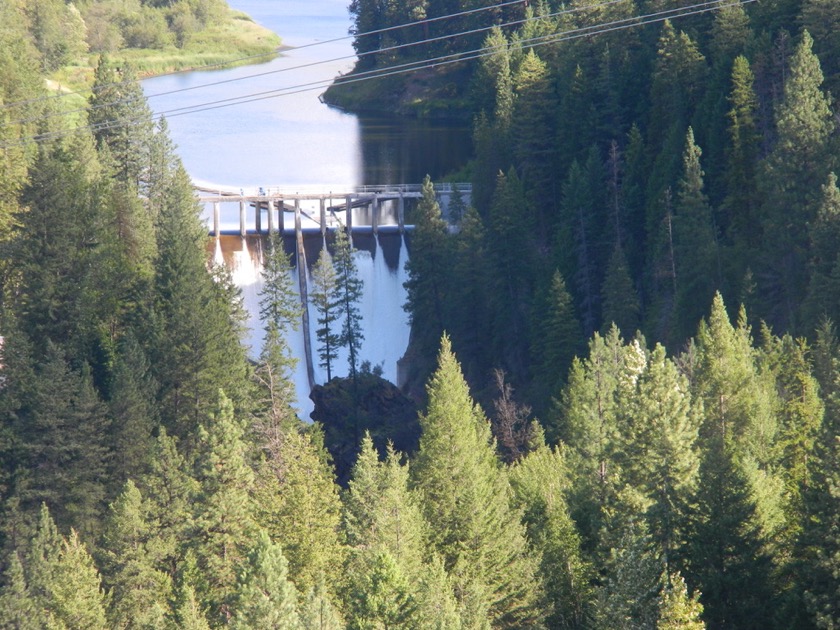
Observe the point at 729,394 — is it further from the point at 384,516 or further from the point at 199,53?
the point at 199,53

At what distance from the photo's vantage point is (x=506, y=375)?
7100 centimetres

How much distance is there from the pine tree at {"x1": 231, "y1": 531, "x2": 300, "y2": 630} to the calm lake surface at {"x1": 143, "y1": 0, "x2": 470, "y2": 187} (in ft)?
184

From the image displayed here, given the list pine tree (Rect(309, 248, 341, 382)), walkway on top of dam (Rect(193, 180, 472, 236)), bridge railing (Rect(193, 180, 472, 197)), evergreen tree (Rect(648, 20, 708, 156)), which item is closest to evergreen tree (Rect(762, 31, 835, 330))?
evergreen tree (Rect(648, 20, 708, 156))

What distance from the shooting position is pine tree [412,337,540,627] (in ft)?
122

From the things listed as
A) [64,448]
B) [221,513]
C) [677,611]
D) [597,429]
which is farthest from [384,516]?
→ [64,448]

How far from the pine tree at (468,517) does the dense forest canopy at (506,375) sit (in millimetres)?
98

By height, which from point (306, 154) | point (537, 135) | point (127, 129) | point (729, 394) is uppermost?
point (127, 129)

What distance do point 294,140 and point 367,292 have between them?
110 feet

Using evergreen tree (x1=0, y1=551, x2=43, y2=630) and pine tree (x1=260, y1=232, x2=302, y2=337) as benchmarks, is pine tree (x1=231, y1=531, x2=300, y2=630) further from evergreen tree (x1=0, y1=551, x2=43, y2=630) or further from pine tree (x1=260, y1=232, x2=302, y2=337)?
pine tree (x1=260, y1=232, x2=302, y2=337)

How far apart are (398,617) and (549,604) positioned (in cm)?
891

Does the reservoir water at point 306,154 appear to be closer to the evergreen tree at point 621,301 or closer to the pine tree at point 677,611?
the evergreen tree at point 621,301

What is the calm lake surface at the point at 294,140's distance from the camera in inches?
3863

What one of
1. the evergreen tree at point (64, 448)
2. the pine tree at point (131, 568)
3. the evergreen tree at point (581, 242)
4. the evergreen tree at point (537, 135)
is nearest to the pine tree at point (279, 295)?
the evergreen tree at point (581, 242)

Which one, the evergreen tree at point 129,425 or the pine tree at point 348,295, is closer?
the evergreen tree at point 129,425
